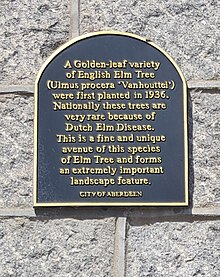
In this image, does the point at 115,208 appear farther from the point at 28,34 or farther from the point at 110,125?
the point at 28,34

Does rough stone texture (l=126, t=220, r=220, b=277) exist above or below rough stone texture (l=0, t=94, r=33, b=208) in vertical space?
below

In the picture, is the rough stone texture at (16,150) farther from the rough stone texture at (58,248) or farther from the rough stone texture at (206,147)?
the rough stone texture at (206,147)

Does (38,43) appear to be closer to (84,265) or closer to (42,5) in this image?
(42,5)

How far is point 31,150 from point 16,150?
0.06m

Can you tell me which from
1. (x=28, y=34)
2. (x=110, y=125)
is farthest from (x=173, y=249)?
(x=28, y=34)

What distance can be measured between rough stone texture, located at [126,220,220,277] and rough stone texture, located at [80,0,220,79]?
62cm

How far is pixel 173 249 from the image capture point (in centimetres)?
327

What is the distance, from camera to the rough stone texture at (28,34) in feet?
11.2

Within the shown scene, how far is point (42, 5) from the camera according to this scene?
Answer: 11.3 feet

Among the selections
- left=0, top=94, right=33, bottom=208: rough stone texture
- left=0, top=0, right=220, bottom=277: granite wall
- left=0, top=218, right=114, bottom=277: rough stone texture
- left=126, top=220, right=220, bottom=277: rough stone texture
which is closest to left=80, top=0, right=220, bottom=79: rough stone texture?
left=0, top=0, right=220, bottom=277: granite wall

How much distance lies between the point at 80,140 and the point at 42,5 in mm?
607

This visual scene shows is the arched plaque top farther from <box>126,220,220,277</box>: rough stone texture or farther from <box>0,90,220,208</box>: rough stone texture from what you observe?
<box>126,220,220,277</box>: rough stone texture

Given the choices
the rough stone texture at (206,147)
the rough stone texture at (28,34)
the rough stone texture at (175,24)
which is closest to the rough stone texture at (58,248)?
the rough stone texture at (206,147)

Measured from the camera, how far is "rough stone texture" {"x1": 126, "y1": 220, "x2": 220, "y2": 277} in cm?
326
